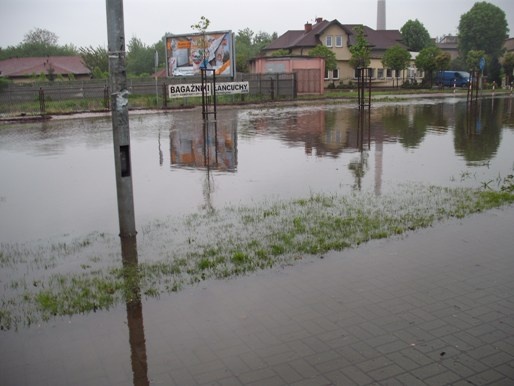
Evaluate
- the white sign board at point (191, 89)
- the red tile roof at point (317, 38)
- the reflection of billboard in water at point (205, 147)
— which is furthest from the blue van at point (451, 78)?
the reflection of billboard in water at point (205, 147)

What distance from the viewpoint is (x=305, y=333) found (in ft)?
15.4

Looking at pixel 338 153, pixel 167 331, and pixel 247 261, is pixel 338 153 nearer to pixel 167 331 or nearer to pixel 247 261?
pixel 247 261

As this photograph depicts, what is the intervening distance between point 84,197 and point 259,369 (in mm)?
6571

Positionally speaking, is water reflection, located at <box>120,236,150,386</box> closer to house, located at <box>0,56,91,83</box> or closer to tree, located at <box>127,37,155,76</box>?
house, located at <box>0,56,91,83</box>

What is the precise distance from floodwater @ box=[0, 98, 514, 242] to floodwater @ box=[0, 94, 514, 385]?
3 cm

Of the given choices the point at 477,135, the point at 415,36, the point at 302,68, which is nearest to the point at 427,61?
the point at 302,68

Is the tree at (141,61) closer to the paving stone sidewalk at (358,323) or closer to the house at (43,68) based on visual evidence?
the house at (43,68)

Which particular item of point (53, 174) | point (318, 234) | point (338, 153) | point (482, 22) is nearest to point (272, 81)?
point (338, 153)

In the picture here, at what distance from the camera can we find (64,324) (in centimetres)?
491

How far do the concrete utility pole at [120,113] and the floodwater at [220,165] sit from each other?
59cm

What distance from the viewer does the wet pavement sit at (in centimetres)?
409

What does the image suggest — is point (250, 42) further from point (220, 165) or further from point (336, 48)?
point (220, 165)

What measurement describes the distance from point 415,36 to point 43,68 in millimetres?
54693

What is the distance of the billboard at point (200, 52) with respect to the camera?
132ft
